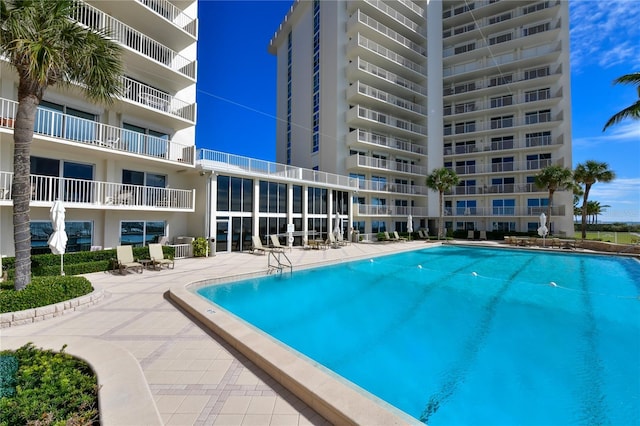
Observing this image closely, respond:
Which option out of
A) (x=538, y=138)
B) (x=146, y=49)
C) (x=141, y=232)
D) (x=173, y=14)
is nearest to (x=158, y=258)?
(x=141, y=232)

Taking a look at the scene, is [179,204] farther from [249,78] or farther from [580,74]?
[580,74]

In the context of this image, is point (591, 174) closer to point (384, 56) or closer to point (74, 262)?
point (384, 56)

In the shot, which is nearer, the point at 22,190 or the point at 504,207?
the point at 22,190

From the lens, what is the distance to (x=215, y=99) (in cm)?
A: 1716

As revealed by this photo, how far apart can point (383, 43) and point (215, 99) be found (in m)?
19.7

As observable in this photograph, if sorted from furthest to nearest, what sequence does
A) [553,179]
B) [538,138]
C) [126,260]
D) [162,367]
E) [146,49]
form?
1. [538,138]
2. [553,179]
3. [146,49]
4. [126,260]
5. [162,367]

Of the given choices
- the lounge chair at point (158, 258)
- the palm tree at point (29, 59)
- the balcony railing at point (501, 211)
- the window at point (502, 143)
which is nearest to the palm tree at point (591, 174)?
the balcony railing at point (501, 211)

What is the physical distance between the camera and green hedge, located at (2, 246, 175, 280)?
28.8 feet

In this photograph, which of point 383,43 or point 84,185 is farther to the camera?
point 383,43

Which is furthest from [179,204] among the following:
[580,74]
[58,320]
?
[580,74]

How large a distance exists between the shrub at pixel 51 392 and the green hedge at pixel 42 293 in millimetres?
2455

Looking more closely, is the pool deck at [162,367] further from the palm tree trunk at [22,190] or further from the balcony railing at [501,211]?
the balcony railing at [501,211]

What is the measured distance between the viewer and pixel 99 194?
11156 millimetres

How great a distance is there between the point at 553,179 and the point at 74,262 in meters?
32.5
